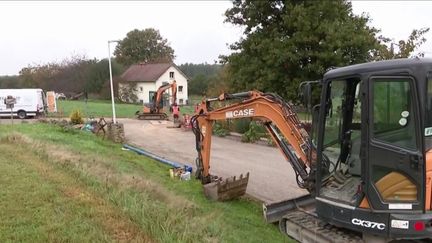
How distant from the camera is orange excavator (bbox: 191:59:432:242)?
5.92 m

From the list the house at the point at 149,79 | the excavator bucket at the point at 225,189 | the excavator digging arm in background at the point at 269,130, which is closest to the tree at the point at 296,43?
the excavator digging arm in background at the point at 269,130

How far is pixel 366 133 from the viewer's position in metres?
6.20

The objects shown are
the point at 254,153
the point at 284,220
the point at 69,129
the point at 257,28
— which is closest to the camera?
the point at 284,220

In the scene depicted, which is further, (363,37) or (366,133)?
(363,37)

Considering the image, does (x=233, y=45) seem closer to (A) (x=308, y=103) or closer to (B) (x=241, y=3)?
(B) (x=241, y=3)

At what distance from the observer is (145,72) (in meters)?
73.1

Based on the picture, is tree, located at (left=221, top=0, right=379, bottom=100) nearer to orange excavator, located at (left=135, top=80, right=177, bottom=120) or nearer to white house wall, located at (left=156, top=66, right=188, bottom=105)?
orange excavator, located at (left=135, top=80, right=177, bottom=120)

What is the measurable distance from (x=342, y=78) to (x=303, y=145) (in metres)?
2.34

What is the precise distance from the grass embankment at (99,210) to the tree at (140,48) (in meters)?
82.8

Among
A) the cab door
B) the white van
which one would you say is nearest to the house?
the white van

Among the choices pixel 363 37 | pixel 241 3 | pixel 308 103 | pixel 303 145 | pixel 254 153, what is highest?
pixel 241 3

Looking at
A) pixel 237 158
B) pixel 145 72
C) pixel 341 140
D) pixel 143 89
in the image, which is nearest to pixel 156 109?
pixel 237 158

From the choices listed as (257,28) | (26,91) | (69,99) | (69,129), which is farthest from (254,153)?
(69,99)

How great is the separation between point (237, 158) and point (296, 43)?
962 cm
